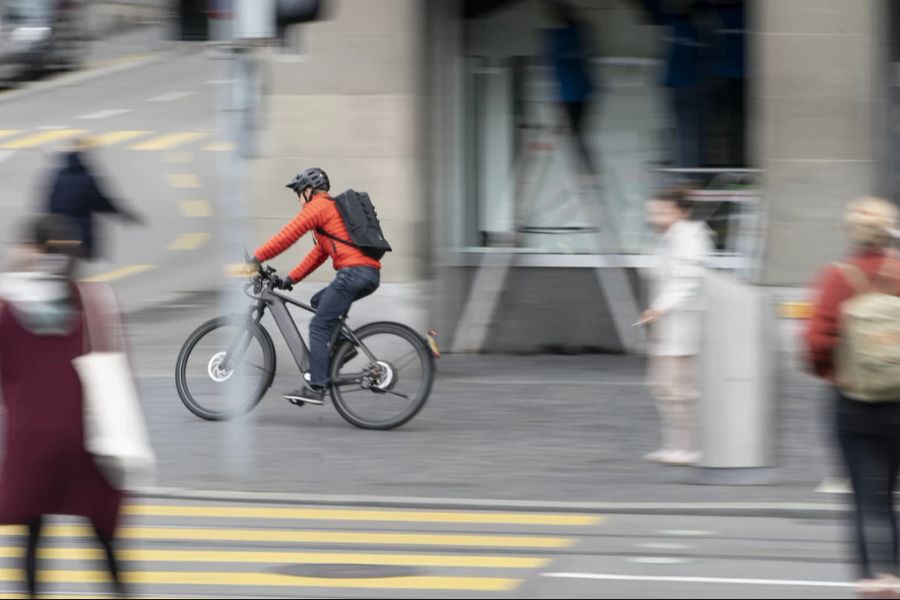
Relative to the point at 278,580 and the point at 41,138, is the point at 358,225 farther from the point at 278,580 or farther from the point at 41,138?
the point at 41,138

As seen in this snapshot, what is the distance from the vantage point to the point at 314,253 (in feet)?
37.3

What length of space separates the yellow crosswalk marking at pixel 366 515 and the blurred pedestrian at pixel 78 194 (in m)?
7.54

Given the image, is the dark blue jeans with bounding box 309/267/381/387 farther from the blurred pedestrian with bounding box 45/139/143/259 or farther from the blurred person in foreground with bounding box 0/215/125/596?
the blurred pedestrian with bounding box 45/139/143/259

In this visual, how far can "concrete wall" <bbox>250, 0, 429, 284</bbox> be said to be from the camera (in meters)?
13.7

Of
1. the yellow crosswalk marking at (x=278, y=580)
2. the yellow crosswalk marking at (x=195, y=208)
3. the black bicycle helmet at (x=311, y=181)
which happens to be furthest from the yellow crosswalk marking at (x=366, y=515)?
the yellow crosswalk marking at (x=195, y=208)

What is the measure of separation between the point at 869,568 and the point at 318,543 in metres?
2.64

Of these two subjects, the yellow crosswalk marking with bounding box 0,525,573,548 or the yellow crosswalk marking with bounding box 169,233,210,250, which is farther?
the yellow crosswalk marking with bounding box 169,233,210,250

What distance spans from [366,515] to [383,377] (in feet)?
7.76

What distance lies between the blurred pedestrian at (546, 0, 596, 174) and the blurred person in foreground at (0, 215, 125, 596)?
29.8 ft

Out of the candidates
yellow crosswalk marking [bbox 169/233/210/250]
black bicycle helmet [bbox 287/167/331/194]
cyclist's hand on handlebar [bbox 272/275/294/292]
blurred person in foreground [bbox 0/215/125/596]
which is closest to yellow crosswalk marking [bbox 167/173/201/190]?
yellow crosswalk marking [bbox 169/233/210/250]

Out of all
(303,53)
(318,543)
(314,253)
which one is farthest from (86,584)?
(303,53)

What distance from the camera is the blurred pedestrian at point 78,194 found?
16250 millimetres

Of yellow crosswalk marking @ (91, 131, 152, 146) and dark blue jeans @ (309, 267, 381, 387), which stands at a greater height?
yellow crosswalk marking @ (91, 131, 152, 146)

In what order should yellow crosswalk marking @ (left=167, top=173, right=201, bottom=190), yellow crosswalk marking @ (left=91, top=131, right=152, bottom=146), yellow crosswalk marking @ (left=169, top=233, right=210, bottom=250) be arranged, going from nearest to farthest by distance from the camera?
1. yellow crosswalk marking @ (left=169, top=233, right=210, bottom=250)
2. yellow crosswalk marking @ (left=167, top=173, right=201, bottom=190)
3. yellow crosswalk marking @ (left=91, top=131, right=152, bottom=146)
